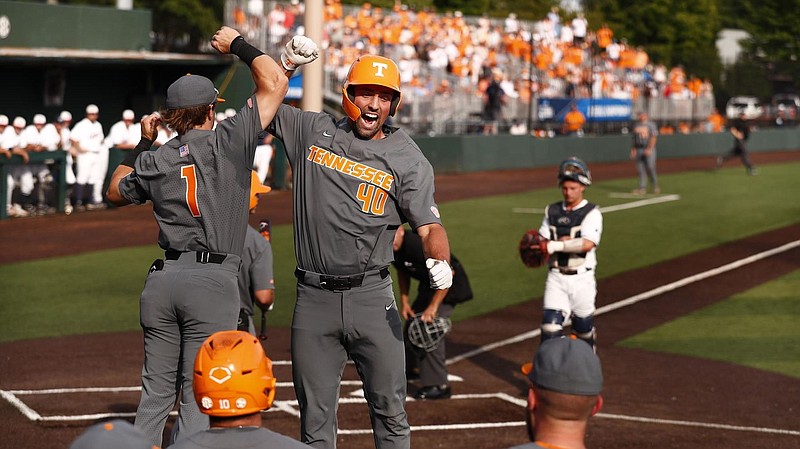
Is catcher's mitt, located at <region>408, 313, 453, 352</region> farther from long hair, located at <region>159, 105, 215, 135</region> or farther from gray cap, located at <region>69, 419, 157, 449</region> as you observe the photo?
gray cap, located at <region>69, 419, 157, 449</region>

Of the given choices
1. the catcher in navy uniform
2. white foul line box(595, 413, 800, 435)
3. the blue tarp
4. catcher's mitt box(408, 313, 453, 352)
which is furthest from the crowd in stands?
white foul line box(595, 413, 800, 435)

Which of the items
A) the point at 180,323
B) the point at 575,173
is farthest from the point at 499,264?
the point at 180,323

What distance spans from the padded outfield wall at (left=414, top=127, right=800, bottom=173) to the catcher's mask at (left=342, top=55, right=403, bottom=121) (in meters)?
23.3

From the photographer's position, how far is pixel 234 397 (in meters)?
4.03

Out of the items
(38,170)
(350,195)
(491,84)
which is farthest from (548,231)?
(491,84)

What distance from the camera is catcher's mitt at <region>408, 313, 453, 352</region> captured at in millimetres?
8672

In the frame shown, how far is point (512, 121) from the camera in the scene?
36000mm

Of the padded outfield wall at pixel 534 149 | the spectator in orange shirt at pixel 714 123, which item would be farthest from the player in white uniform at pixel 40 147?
the spectator in orange shirt at pixel 714 123

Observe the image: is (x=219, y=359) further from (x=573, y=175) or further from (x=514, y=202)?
(x=514, y=202)

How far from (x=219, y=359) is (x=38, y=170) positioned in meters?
19.1

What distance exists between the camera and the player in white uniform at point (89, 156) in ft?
74.7

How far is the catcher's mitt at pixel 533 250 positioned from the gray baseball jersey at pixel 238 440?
5.87 metres

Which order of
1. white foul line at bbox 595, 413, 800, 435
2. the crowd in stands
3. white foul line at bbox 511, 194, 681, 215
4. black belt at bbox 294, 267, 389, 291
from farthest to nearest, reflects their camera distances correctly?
the crowd in stands < white foul line at bbox 511, 194, 681, 215 < white foul line at bbox 595, 413, 800, 435 < black belt at bbox 294, 267, 389, 291

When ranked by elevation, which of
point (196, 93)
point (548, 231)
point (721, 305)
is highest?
point (196, 93)
